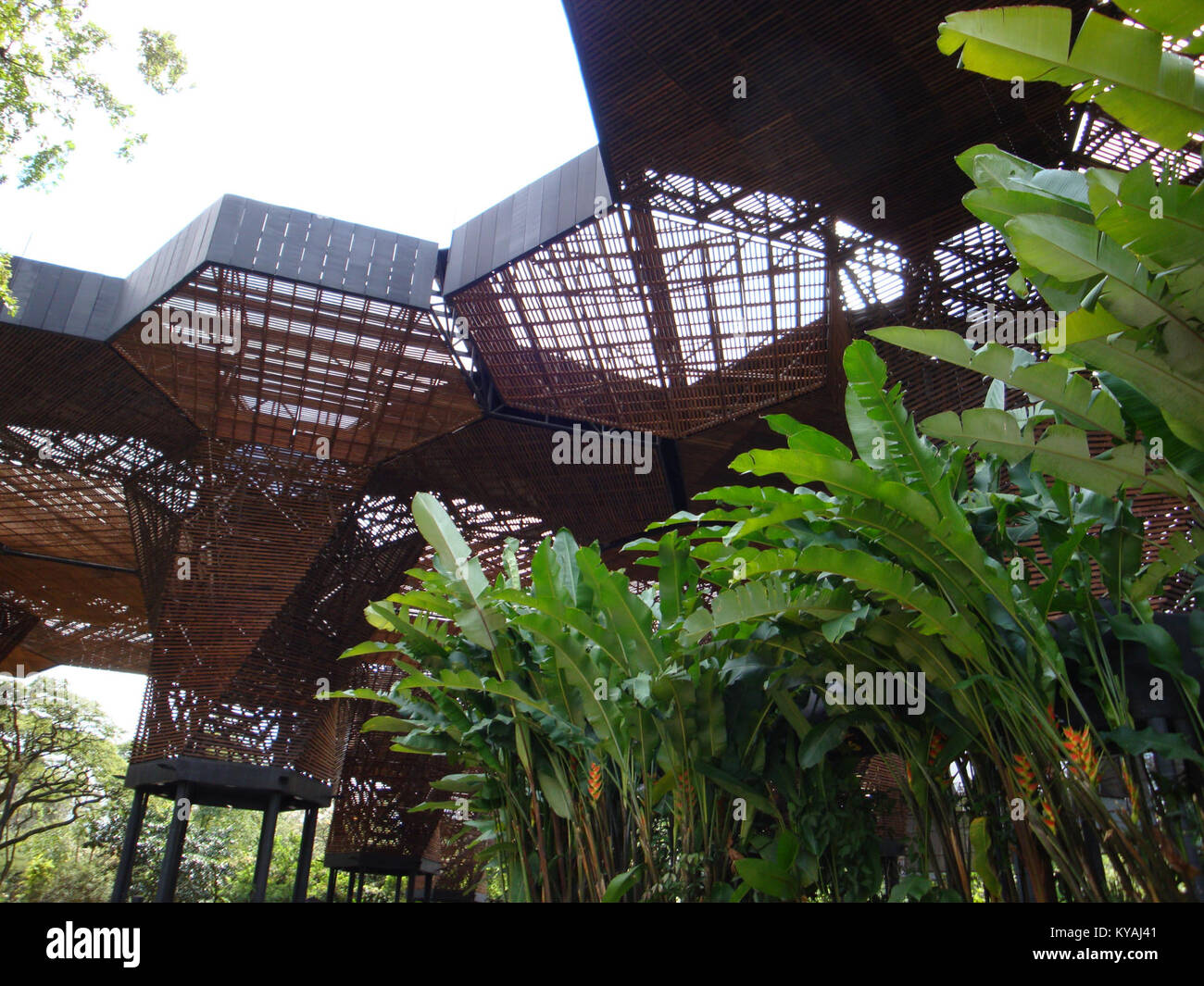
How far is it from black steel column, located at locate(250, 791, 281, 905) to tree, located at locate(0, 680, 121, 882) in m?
15.4

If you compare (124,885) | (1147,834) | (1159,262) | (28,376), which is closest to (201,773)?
(124,885)

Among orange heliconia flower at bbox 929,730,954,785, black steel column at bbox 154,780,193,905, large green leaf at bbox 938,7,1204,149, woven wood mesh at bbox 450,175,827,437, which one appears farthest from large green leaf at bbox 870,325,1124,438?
black steel column at bbox 154,780,193,905

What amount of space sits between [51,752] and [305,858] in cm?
1657

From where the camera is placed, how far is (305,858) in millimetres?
13734

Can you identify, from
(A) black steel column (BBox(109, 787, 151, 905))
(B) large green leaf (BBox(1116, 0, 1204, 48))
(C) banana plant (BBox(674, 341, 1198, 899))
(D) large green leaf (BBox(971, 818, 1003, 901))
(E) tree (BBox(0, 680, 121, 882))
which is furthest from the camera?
(E) tree (BBox(0, 680, 121, 882))

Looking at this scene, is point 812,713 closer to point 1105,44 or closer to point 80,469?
point 1105,44

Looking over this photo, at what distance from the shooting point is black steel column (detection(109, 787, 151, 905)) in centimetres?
1181

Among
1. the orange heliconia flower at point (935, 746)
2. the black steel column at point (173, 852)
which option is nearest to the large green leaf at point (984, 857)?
the orange heliconia flower at point (935, 746)

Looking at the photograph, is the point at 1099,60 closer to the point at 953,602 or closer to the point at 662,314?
the point at 953,602

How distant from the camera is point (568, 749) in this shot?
242 inches

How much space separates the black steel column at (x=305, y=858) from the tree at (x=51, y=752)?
14.5 m

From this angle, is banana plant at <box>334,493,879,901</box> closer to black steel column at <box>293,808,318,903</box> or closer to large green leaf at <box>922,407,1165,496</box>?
large green leaf at <box>922,407,1165,496</box>

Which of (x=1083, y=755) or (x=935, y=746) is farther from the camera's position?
(x=935, y=746)

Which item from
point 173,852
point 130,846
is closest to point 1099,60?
point 173,852
